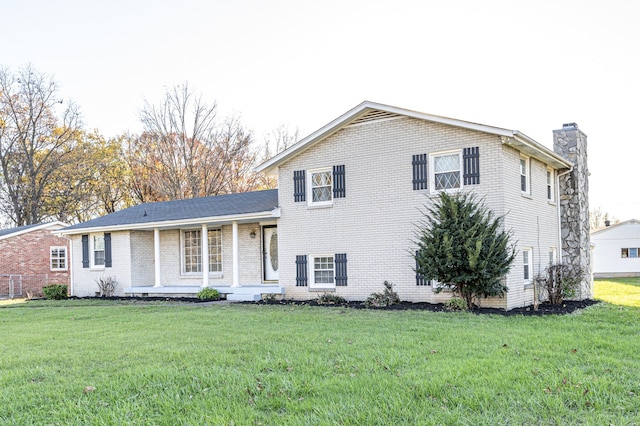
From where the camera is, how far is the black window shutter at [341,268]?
51.3 feet

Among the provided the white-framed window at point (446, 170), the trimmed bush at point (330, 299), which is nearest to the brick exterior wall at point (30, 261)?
the trimmed bush at point (330, 299)

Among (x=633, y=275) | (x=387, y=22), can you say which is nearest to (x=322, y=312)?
(x=387, y=22)

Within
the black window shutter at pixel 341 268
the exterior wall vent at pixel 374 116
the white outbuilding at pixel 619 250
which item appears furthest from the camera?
the white outbuilding at pixel 619 250

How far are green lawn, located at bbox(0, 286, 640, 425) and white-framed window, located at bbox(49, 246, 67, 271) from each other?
62.4 feet

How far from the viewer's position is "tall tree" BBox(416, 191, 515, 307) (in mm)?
12414

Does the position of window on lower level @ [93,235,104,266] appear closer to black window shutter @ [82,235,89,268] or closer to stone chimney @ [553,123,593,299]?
black window shutter @ [82,235,89,268]

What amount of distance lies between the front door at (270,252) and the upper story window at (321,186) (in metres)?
2.77

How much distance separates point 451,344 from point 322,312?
5404 mm

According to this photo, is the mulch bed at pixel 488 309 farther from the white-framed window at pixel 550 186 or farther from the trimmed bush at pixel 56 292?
the trimmed bush at pixel 56 292

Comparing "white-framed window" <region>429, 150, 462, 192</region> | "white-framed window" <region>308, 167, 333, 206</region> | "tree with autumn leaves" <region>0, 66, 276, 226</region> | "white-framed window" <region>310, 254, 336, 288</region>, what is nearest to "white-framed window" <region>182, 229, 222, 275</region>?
"white-framed window" <region>310, 254, 336, 288</region>

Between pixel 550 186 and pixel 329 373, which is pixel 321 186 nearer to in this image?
pixel 550 186

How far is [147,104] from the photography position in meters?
37.0

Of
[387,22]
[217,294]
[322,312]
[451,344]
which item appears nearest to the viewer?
[451,344]

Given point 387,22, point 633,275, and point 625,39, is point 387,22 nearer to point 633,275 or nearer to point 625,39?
point 625,39
